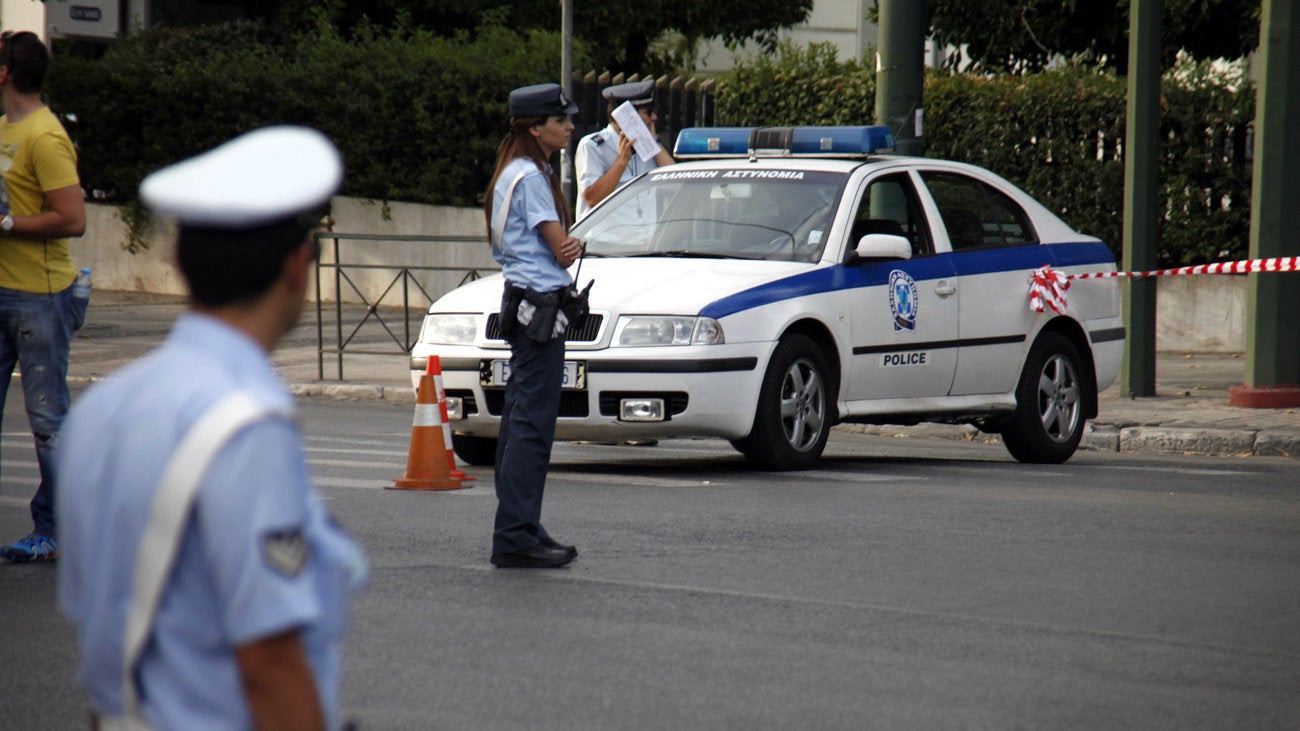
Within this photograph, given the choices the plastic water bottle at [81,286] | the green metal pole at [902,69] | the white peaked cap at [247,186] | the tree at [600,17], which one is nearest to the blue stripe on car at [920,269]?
Answer: the green metal pole at [902,69]

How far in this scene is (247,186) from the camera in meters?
2.17

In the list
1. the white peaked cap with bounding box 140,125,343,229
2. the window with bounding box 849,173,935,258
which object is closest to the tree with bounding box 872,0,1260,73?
the window with bounding box 849,173,935,258

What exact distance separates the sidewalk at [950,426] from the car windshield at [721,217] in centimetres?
271

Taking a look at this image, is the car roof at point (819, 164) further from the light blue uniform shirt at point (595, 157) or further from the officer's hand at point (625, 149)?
the light blue uniform shirt at point (595, 157)

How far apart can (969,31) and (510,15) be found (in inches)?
349

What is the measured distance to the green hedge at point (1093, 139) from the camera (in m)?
17.4

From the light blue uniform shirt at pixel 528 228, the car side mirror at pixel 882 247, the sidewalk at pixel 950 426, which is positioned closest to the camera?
the light blue uniform shirt at pixel 528 228

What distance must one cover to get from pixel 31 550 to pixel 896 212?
17.3 ft

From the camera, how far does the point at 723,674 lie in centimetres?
537

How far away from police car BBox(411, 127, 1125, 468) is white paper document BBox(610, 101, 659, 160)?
18 centimetres

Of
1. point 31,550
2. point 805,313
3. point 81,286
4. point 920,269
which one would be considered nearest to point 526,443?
point 81,286

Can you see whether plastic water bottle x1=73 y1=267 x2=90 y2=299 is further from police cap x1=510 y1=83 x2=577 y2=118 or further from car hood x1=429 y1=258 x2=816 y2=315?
car hood x1=429 y1=258 x2=816 y2=315

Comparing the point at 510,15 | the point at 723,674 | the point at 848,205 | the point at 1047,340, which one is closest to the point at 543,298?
the point at 723,674

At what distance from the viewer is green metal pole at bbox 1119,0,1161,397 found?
14.0 meters
